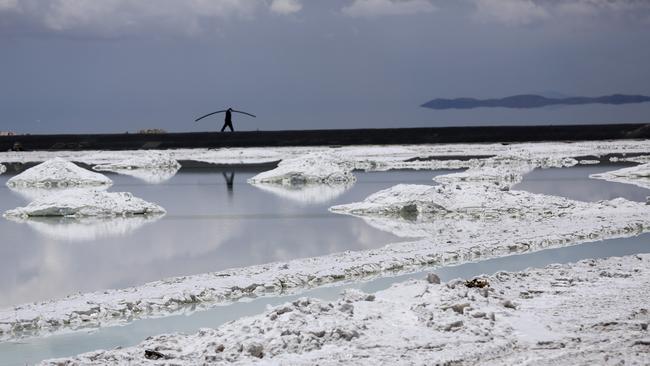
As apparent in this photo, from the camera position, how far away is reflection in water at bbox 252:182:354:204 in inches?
514

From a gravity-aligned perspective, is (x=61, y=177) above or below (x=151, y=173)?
above

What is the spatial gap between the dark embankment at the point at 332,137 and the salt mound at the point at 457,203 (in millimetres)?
19225

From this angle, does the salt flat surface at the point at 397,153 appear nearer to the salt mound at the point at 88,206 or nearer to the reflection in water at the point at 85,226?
the salt mound at the point at 88,206

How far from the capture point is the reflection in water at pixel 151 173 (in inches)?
717

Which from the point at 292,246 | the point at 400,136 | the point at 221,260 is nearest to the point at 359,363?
the point at 221,260

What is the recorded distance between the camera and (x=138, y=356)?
4.53m

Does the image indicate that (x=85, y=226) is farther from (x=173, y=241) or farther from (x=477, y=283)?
(x=477, y=283)

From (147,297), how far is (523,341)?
252 centimetres

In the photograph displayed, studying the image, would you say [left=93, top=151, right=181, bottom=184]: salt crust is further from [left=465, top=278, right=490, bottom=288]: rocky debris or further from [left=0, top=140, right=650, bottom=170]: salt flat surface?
[left=465, top=278, right=490, bottom=288]: rocky debris

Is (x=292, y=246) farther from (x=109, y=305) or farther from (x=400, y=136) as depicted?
(x=400, y=136)

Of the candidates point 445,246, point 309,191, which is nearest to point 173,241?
point 445,246

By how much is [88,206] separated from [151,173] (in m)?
9.16

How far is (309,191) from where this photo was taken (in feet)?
46.9

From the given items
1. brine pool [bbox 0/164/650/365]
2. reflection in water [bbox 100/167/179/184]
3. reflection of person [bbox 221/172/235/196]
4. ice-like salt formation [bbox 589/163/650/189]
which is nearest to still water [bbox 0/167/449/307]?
brine pool [bbox 0/164/650/365]
